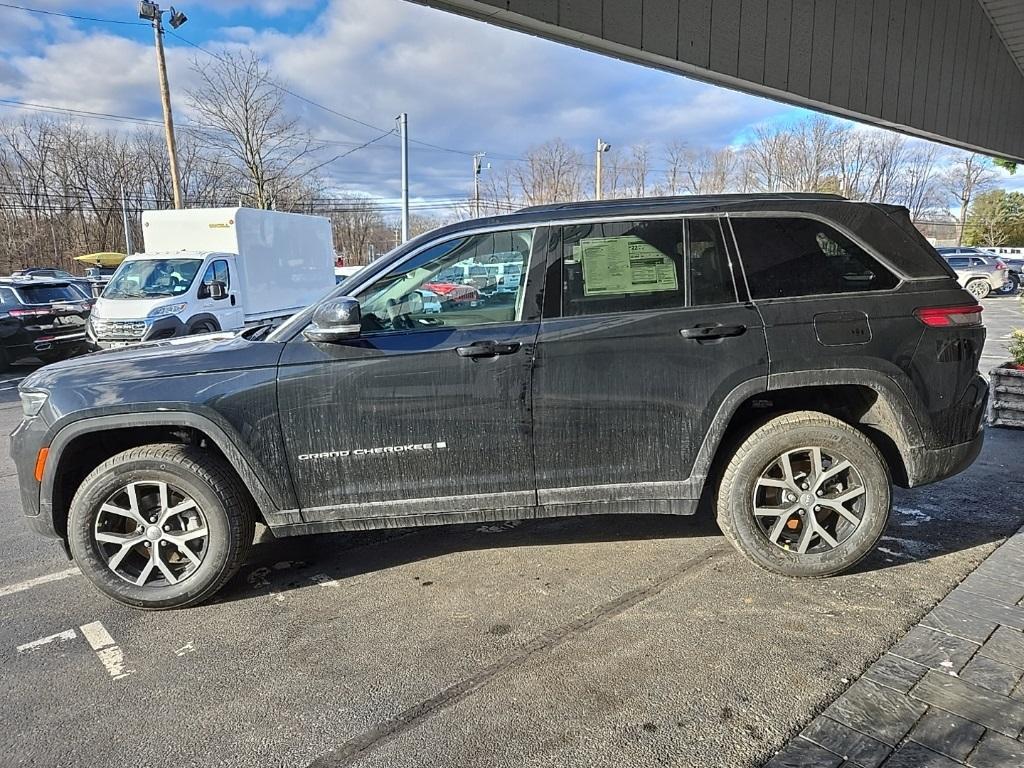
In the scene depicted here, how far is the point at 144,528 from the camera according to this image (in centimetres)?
321

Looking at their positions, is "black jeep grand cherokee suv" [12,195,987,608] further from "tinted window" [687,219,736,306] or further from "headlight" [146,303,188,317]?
"headlight" [146,303,188,317]

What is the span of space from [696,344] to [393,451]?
1.58 m

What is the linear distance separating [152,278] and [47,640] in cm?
1026

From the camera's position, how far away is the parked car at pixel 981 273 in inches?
948

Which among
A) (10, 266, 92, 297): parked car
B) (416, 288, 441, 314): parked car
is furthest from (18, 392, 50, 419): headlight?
(10, 266, 92, 297): parked car

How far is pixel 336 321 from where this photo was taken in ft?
9.78

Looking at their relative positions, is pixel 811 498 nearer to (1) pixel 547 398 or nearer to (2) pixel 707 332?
(2) pixel 707 332

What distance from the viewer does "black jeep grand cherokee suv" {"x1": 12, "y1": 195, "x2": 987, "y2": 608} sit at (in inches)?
122

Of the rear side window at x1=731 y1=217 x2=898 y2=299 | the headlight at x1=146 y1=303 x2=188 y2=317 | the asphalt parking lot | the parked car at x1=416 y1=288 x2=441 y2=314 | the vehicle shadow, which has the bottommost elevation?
the asphalt parking lot

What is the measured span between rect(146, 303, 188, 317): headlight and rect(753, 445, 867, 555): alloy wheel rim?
10.7 metres

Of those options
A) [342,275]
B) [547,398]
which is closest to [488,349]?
[547,398]

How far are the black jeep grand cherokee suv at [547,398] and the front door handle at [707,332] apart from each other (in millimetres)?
16

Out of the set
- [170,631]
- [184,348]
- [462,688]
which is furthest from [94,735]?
[184,348]

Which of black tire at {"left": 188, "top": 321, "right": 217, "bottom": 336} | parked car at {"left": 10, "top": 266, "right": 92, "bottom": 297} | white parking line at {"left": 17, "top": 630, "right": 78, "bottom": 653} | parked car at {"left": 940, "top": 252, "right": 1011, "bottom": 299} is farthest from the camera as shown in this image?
parked car at {"left": 940, "top": 252, "right": 1011, "bottom": 299}
